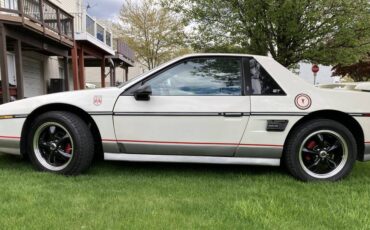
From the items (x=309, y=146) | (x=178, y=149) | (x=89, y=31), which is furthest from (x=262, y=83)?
(x=89, y=31)

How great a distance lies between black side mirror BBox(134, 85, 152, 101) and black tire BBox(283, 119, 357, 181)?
165cm

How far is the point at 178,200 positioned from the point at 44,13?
10787 mm

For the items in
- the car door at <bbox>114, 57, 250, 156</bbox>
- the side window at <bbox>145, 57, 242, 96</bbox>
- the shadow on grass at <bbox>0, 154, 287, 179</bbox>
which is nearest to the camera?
the car door at <bbox>114, 57, 250, 156</bbox>

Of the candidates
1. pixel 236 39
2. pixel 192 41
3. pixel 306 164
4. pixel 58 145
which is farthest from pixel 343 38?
pixel 58 145

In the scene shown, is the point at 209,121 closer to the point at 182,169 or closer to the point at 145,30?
the point at 182,169

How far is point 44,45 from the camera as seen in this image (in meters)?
12.4

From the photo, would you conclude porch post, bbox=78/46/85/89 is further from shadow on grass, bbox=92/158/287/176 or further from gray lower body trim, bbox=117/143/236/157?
gray lower body trim, bbox=117/143/236/157

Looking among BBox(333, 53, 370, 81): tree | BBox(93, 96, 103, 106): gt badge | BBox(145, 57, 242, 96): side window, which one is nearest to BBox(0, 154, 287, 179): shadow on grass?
BBox(93, 96, 103, 106): gt badge

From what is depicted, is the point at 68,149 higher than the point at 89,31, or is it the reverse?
the point at 89,31

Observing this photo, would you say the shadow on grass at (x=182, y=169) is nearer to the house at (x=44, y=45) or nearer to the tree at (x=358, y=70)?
the house at (x=44, y=45)

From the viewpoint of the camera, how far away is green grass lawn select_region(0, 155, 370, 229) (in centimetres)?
323

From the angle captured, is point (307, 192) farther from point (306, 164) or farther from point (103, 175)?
point (103, 175)

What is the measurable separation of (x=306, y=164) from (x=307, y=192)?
57cm

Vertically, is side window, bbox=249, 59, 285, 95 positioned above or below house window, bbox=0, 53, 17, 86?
below
